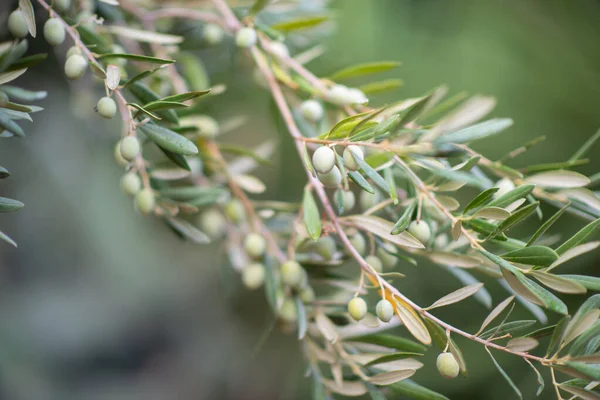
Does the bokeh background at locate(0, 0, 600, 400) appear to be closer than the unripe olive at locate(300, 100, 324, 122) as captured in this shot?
No

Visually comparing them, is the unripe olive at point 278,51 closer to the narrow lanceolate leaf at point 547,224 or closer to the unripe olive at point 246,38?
the unripe olive at point 246,38

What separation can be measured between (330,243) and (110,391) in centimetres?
61

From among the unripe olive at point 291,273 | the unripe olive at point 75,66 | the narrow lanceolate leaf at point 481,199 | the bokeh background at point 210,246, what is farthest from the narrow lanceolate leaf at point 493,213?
the bokeh background at point 210,246

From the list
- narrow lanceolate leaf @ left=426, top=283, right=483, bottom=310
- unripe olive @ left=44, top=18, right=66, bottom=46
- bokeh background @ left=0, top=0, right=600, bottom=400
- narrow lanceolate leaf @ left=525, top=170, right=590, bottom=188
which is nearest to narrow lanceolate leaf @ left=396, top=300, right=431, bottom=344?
narrow lanceolate leaf @ left=426, top=283, right=483, bottom=310

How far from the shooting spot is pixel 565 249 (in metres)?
0.25

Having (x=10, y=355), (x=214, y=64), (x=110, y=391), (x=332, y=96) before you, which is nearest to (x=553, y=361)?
(x=332, y=96)

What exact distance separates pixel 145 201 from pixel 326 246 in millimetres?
115

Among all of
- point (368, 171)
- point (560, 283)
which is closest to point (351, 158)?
point (368, 171)

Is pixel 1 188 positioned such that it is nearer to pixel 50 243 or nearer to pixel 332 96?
pixel 50 243

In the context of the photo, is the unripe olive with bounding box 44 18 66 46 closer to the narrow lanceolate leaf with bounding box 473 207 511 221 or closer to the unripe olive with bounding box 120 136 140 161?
the unripe olive with bounding box 120 136 140 161

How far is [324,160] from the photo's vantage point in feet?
0.76

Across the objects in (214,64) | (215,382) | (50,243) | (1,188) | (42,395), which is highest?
(214,64)

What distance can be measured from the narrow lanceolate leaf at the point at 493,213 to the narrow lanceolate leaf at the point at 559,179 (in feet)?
0.22

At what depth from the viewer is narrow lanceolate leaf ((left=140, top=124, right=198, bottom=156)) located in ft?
0.85
